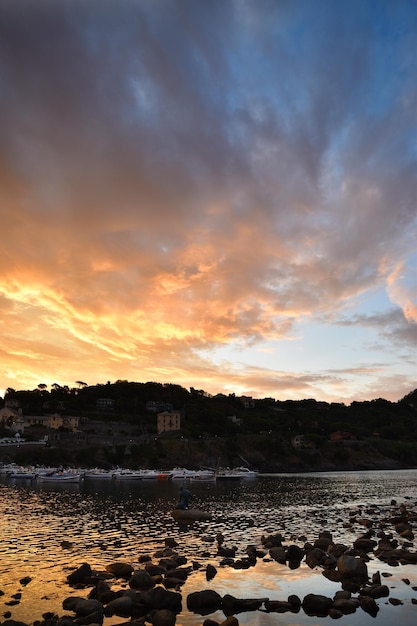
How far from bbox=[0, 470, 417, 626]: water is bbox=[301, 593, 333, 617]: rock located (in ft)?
2.00

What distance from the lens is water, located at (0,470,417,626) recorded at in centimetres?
2086

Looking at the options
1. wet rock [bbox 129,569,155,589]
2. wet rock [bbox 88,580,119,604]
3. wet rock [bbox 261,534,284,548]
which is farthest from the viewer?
wet rock [bbox 261,534,284,548]

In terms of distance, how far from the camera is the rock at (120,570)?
24859mm

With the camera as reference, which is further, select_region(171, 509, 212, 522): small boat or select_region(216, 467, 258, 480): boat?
select_region(216, 467, 258, 480): boat

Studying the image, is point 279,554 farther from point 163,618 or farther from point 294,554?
point 163,618

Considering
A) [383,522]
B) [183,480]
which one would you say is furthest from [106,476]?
[383,522]

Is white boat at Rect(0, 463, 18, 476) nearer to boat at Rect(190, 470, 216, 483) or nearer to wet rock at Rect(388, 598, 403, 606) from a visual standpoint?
Result: boat at Rect(190, 470, 216, 483)

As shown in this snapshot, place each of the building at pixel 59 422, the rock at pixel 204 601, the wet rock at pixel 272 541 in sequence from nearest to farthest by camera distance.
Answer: the rock at pixel 204 601, the wet rock at pixel 272 541, the building at pixel 59 422

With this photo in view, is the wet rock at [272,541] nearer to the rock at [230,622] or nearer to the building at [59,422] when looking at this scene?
the rock at [230,622]

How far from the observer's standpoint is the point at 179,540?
3634 cm

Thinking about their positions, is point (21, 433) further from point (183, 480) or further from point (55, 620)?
point (55, 620)

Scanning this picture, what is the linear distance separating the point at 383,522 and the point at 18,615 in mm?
39119

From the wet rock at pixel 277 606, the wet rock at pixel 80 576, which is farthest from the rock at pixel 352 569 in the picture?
the wet rock at pixel 80 576

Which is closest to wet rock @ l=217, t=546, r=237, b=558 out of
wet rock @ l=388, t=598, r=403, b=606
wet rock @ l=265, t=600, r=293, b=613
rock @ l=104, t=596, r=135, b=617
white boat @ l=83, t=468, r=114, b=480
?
wet rock @ l=265, t=600, r=293, b=613
